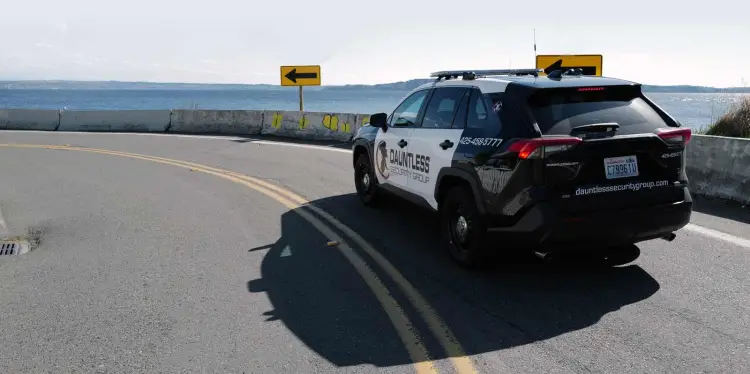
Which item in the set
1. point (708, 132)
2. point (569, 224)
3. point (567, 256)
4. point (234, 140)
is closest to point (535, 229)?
point (569, 224)

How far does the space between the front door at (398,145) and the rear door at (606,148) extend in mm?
2144

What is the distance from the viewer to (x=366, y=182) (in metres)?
8.69

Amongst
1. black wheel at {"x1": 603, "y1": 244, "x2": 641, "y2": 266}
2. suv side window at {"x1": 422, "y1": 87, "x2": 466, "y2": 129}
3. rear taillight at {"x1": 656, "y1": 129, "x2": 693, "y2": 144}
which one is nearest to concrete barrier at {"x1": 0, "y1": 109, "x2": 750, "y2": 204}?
black wheel at {"x1": 603, "y1": 244, "x2": 641, "y2": 266}

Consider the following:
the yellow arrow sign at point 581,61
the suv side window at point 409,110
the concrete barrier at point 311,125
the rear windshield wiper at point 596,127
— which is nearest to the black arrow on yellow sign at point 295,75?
the concrete barrier at point 311,125

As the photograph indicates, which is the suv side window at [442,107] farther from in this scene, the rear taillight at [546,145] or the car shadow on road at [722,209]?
the car shadow on road at [722,209]

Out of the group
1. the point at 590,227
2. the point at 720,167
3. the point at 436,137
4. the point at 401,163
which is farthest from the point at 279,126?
the point at 590,227

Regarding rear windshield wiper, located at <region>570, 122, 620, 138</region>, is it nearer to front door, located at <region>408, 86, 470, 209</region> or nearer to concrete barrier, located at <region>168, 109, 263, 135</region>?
front door, located at <region>408, 86, 470, 209</region>

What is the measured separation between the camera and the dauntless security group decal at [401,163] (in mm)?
6562

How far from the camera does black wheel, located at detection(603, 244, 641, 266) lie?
19.0 ft

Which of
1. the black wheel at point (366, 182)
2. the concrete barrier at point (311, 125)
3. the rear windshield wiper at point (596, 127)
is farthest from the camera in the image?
the concrete barrier at point (311, 125)

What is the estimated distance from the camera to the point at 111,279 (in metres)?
5.83

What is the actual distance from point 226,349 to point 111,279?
2.21 m

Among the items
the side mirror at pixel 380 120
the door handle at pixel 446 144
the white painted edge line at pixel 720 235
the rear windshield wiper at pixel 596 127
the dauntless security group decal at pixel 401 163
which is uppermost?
the side mirror at pixel 380 120

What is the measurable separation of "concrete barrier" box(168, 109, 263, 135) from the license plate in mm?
17298
